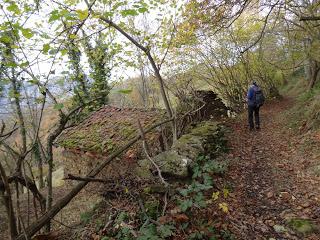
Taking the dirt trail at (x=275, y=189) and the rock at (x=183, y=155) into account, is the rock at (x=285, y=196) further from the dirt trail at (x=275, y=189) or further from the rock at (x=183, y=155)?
the rock at (x=183, y=155)

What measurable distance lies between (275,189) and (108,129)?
329 inches

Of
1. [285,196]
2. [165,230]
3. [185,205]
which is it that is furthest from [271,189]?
[165,230]

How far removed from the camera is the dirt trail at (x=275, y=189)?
3920mm

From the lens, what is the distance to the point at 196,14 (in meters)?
8.98

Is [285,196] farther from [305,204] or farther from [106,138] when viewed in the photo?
[106,138]

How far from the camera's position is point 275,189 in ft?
16.8

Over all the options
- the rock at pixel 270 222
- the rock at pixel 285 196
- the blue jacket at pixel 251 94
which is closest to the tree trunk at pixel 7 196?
the rock at pixel 270 222

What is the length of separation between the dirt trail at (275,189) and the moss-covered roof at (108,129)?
154 inches

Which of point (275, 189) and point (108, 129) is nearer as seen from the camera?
point (275, 189)

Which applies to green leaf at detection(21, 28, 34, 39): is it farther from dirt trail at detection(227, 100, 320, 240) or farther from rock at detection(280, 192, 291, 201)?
rock at detection(280, 192, 291, 201)

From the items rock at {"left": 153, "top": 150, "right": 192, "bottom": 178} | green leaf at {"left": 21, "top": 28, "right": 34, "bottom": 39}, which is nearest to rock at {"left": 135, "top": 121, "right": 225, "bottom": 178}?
rock at {"left": 153, "top": 150, "right": 192, "bottom": 178}

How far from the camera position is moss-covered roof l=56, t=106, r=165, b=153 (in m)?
11.1

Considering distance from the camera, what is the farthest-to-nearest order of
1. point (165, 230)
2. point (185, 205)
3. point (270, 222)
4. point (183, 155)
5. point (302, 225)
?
1. point (183, 155)
2. point (270, 222)
3. point (302, 225)
4. point (185, 205)
5. point (165, 230)

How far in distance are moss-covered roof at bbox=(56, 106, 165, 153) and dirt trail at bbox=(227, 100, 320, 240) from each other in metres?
3.92
